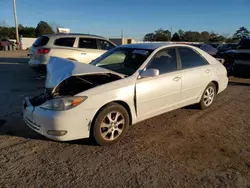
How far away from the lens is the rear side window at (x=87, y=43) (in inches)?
386

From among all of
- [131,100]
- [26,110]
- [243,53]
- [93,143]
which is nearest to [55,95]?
[26,110]

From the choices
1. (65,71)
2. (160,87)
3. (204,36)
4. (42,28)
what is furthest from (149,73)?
(204,36)

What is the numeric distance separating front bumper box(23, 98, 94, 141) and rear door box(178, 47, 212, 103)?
2220 mm

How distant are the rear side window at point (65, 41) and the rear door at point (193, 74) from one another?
558 centimetres

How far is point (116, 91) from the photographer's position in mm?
3822

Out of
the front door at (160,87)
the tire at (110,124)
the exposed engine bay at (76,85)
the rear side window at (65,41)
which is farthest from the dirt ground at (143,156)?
the rear side window at (65,41)

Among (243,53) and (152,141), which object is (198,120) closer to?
(152,141)

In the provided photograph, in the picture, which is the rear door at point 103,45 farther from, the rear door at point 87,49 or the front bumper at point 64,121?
the front bumper at point 64,121

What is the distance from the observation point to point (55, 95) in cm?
384

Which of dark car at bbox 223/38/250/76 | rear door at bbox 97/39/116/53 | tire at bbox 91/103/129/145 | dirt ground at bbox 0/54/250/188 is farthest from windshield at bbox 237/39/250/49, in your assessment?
tire at bbox 91/103/129/145

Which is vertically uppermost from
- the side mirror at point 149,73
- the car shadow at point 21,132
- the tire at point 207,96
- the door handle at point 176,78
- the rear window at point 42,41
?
the rear window at point 42,41

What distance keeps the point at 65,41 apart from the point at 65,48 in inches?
13.7

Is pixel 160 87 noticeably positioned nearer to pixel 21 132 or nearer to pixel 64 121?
pixel 64 121

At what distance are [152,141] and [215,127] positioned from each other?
143 centimetres
